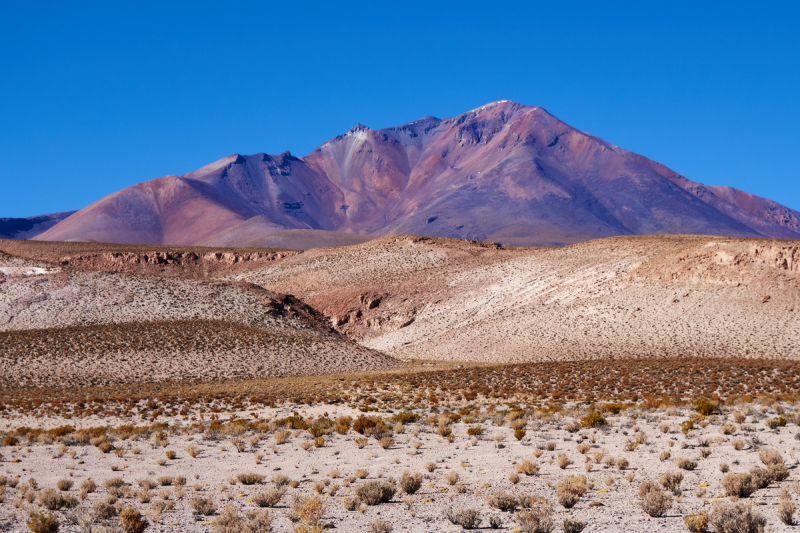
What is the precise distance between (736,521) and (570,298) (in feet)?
160

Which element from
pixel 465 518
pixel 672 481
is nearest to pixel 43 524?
pixel 465 518

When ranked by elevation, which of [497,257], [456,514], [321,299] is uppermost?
[497,257]

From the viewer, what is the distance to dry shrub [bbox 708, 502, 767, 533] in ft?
31.2

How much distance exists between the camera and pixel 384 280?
70312mm

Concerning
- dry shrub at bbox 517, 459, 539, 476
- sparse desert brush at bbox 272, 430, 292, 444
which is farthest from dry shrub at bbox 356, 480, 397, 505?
sparse desert brush at bbox 272, 430, 292, 444

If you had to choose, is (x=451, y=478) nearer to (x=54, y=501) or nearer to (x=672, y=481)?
(x=672, y=481)

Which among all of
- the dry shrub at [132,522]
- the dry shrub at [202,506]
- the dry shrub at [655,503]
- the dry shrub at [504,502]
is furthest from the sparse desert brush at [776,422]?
the dry shrub at [132,522]

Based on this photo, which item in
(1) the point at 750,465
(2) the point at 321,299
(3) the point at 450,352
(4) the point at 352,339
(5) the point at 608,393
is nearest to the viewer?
(1) the point at 750,465

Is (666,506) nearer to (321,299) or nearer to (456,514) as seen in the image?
(456,514)

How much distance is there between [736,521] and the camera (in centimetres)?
963

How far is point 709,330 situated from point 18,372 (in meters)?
41.6

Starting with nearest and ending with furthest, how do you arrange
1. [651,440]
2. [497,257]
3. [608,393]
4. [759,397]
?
1. [651,440]
2. [759,397]
3. [608,393]
4. [497,257]

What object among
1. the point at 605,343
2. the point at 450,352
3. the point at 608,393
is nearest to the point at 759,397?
the point at 608,393

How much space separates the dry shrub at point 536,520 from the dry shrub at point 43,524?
6.77 metres
